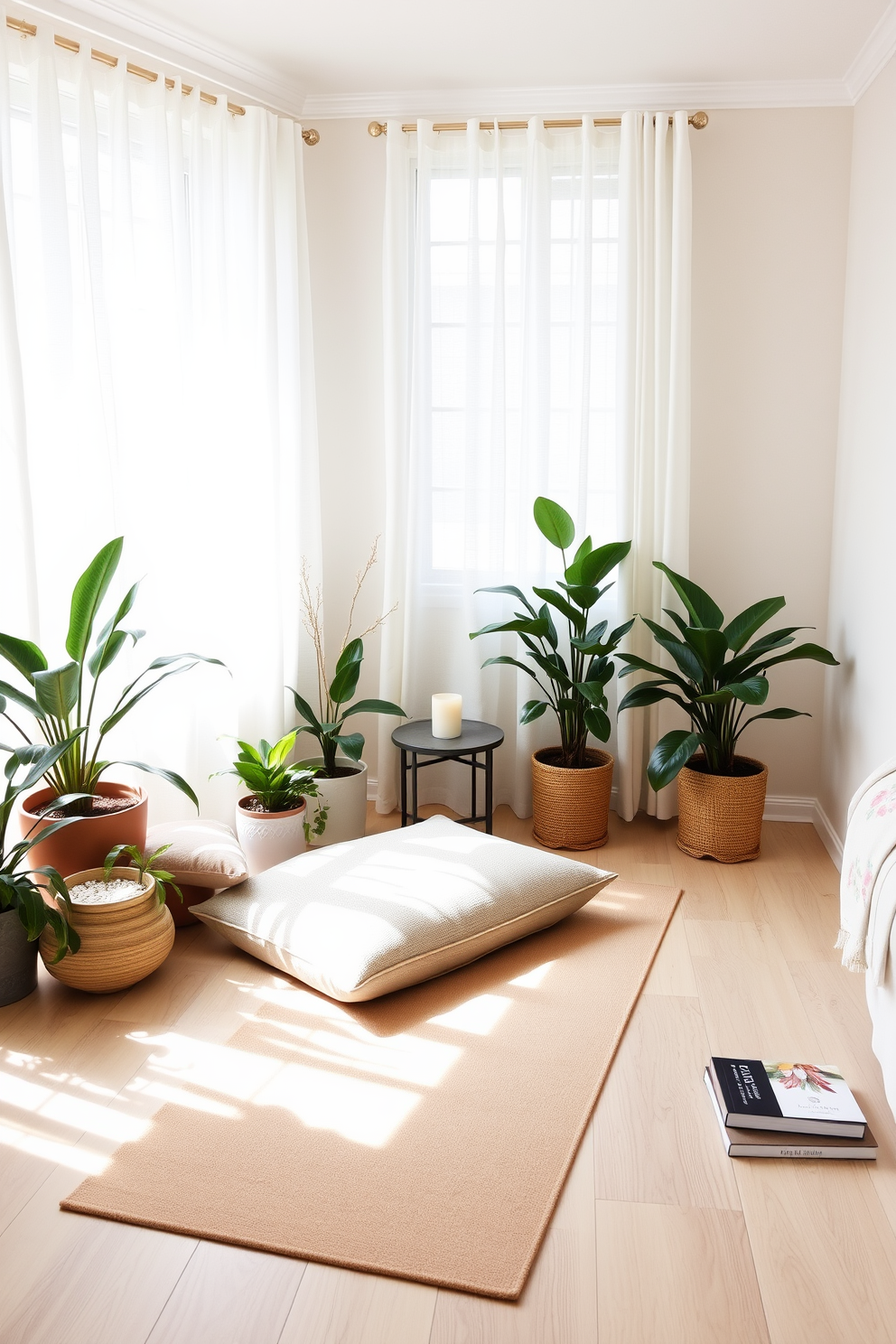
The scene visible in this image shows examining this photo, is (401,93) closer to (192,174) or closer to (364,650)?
(192,174)

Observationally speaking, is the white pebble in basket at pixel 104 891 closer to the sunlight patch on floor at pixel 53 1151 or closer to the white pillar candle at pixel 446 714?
the sunlight patch on floor at pixel 53 1151

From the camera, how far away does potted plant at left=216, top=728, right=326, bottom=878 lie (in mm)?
3023

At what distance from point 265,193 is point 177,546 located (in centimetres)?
117

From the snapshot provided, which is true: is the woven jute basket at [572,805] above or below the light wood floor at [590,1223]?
above

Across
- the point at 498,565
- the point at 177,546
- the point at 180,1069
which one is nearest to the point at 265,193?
the point at 177,546

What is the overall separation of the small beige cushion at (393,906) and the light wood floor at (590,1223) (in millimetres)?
179

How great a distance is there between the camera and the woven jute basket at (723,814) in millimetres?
3275

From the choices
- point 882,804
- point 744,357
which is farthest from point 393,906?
point 744,357

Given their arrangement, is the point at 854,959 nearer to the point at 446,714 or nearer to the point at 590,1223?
the point at 590,1223

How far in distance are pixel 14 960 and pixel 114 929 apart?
9.9 inches

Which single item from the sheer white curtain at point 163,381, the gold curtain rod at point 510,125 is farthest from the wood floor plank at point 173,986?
the gold curtain rod at point 510,125

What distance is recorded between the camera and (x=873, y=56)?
9.73 ft

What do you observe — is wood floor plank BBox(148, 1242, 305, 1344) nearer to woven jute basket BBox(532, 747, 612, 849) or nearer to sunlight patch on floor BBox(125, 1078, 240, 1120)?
sunlight patch on floor BBox(125, 1078, 240, 1120)

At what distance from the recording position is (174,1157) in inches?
73.5
